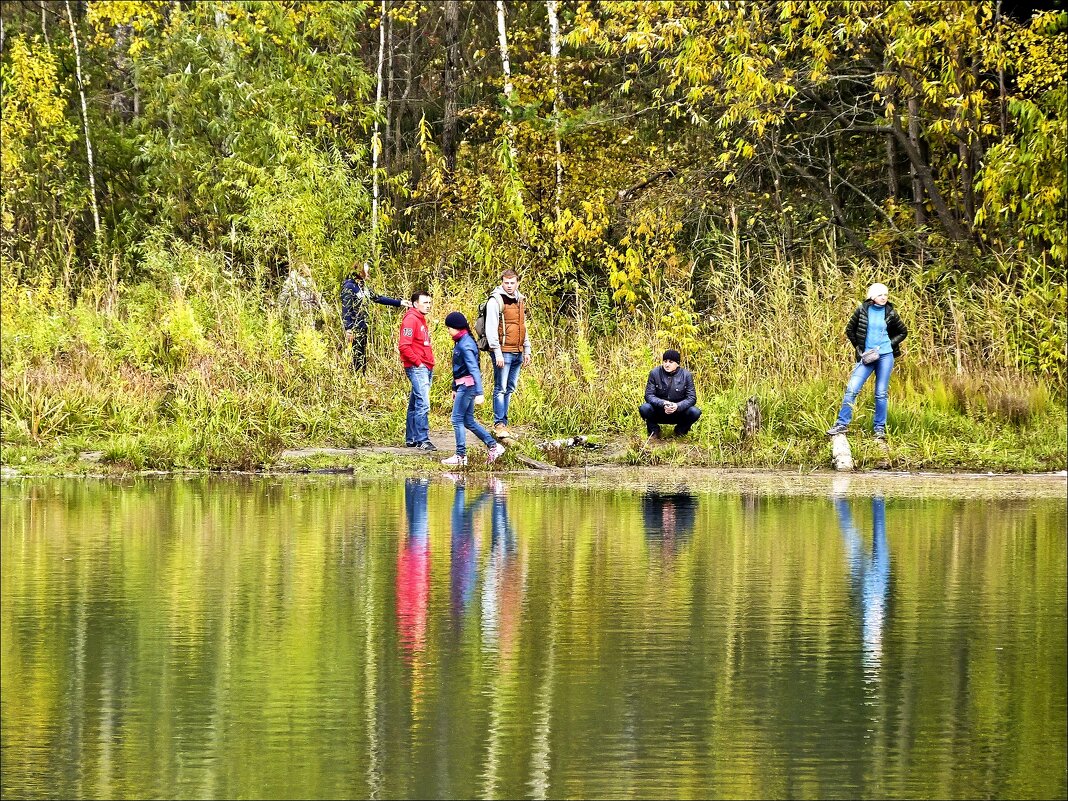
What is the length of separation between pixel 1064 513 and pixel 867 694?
7238mm

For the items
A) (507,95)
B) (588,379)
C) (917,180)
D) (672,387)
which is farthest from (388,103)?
(672,387)

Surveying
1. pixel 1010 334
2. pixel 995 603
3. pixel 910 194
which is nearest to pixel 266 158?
pixel 910 194

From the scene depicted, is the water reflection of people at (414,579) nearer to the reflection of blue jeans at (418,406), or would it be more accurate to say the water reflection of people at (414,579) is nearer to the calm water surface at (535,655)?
the calm water surface at (535,655)

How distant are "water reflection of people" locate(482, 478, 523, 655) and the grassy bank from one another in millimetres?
6088

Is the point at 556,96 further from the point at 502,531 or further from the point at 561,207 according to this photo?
the point at 502,531

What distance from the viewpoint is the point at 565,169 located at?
93.3 feet

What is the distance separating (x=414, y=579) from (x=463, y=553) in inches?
44.6

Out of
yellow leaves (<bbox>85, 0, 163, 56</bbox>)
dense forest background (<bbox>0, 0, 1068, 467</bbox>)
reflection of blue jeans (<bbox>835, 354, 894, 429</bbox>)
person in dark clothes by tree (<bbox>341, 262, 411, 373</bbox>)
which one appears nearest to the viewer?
reflection of blue jeans (<bbox>835, 354, 894, 429</bbox>)

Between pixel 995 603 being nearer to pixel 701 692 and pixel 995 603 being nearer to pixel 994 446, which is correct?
pixel 701 692

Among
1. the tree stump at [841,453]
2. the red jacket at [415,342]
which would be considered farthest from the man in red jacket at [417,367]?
the tree stump at [841,453]

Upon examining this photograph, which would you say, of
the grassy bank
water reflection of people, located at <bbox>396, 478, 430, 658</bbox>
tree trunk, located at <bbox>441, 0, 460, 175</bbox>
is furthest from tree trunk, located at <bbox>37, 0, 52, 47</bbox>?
water reflection of people, located at <bbox>396, 478, 430, 658</bbox>

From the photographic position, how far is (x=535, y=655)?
8477 millimetres

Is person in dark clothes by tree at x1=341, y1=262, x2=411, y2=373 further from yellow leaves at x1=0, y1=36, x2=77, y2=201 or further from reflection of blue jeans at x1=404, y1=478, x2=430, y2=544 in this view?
yellow leaves at x1=0, y1=36, x2=77, y2=201

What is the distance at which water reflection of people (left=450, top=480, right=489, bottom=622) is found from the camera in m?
10.1
